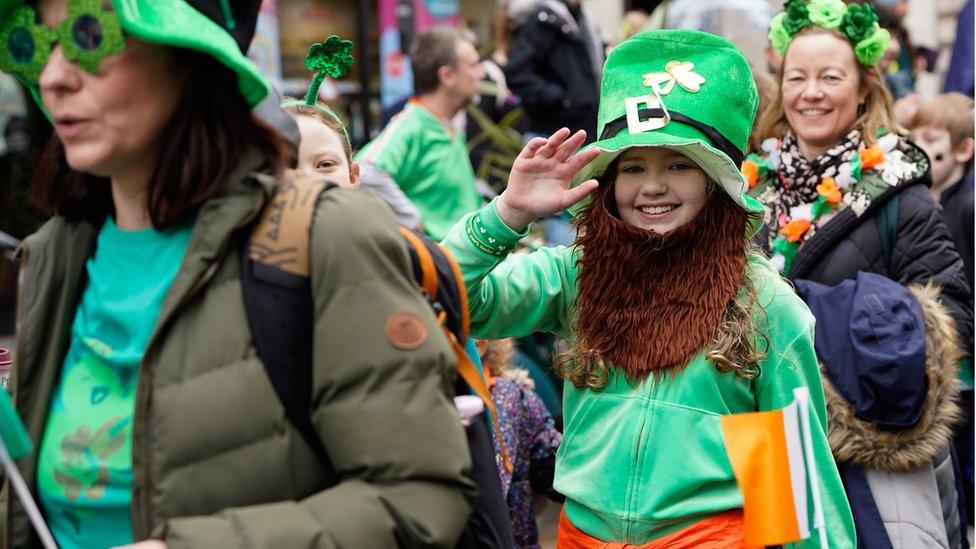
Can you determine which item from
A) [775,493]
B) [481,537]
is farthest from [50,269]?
[775,493]

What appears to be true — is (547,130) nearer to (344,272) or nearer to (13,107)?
(13,107)

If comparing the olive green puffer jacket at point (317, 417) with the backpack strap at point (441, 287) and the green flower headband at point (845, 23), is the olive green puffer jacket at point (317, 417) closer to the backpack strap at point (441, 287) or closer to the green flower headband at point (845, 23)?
the backpack strap at point (441, 287)

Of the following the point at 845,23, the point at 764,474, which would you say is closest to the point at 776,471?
the point at 764,474

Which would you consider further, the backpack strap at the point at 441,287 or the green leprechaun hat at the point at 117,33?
the backpack strap at the point at 441,287

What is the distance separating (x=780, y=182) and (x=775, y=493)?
239 centimetres

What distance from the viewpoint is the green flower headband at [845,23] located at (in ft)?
16.3

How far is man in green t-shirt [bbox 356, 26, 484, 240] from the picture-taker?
275 inches

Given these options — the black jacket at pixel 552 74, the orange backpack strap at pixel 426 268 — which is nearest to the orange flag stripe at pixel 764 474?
the orange backpack strap at pixel 426 268

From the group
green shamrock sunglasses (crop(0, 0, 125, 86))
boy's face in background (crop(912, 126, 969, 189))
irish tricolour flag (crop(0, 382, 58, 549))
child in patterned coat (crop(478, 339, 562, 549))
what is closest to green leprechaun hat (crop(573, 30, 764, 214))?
child in patterned coat (crop(478, 339, 562, 549))

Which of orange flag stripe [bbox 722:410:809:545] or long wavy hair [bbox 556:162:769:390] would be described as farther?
long wavy hair [bbox 556:162:769:390]

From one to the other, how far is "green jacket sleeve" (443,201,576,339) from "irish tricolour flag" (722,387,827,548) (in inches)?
26.2

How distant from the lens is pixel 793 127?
4.99m

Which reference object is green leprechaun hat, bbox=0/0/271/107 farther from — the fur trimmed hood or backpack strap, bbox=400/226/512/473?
the fur trimmed hood

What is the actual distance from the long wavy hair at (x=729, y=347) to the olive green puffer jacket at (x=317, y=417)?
50.5 inches
